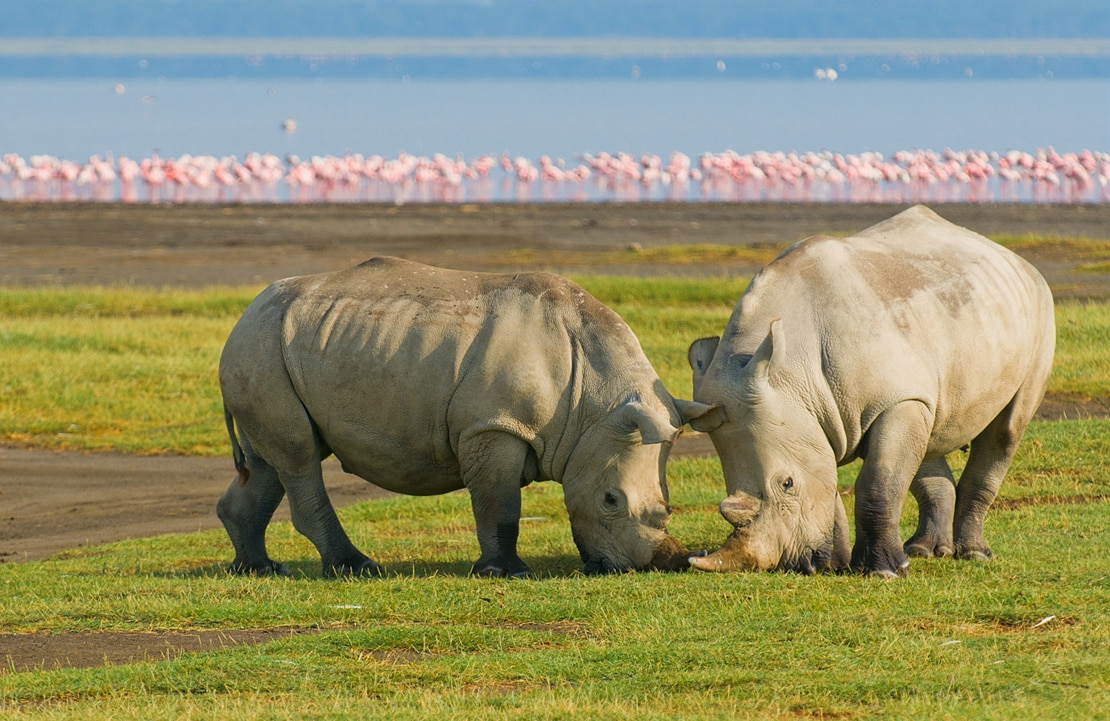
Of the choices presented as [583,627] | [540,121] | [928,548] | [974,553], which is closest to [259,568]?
[583,627]

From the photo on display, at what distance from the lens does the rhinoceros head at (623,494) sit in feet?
33.0

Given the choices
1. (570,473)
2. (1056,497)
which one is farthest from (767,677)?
(1056,497)

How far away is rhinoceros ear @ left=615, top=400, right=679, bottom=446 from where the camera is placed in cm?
977

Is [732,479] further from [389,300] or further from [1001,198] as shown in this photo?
[1001,198]

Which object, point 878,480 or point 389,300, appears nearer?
point 878,480

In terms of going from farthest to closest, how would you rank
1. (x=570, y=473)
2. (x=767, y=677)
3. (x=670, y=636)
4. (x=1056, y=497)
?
(x=1056, y=497) < (x=570, y=473) < (x=670, y=636) < (x=767, y=677)

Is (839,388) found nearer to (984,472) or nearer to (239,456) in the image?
(984,472)

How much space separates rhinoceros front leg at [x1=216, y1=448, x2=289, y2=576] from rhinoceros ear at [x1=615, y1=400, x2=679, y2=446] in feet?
8.38

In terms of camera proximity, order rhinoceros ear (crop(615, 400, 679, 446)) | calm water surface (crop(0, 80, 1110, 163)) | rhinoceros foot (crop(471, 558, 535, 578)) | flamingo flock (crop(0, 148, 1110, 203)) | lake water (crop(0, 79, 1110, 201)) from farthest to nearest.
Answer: calm water surface (crop(0, 80, 1110, 163)) < lake water (crop(0, 79, 1110, 201)) < flamingo flock (crop(0, 148, 1110, 203)) < rhinoceros foot (crop(471, 558, 535, 578)) < rhinoceros ear (crop(615, 400, 679, 446))

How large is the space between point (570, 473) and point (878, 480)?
6.18 feet

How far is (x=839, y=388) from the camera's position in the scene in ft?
31.5

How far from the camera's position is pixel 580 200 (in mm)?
62500

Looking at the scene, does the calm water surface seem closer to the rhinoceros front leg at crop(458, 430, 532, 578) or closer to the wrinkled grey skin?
the wrinkled grey skin

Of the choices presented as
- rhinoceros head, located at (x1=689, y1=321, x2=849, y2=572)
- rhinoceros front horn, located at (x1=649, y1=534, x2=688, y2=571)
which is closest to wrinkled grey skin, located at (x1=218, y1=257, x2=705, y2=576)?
rhinoceros front horn, located at (x1=649, y1=534, x2=688, y2=571)
